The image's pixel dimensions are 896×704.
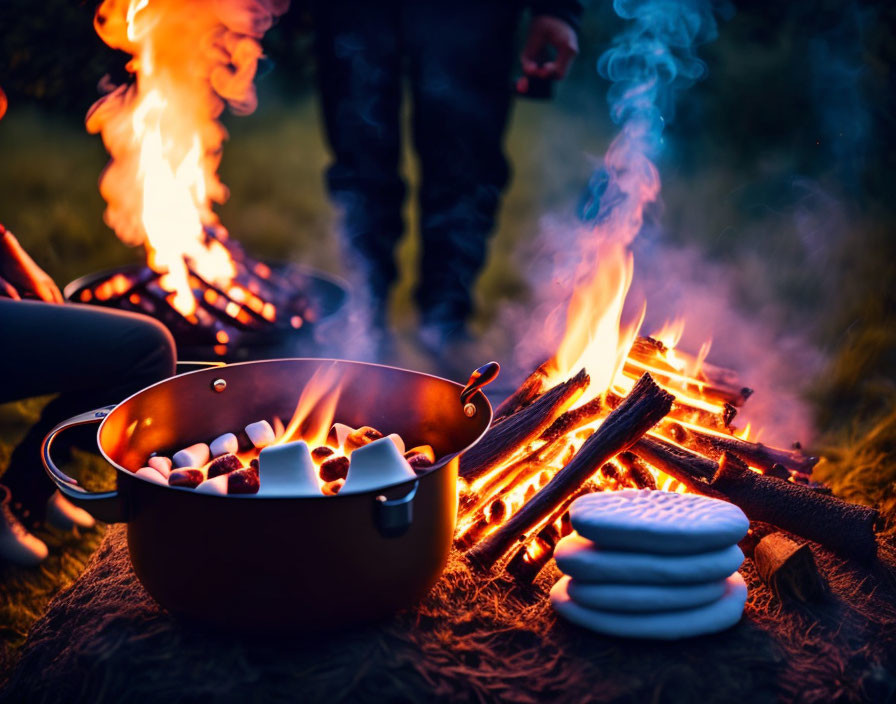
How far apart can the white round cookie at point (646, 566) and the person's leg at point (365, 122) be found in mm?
2480

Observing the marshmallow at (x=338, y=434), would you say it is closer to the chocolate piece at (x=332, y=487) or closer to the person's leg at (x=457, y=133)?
the chocolate piece at (x=332, y=487)

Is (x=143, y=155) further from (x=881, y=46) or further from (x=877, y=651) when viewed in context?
(x=881, y=46)

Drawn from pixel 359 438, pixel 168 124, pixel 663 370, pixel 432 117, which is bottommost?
pixel 359 438

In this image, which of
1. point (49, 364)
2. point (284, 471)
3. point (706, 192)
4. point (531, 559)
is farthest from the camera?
point (706, 192)

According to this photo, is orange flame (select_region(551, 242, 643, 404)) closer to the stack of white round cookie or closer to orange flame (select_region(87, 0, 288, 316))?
the stack of white round cookie

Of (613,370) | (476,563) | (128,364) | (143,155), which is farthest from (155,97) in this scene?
(476,563)

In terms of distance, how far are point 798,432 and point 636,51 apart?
1.98m

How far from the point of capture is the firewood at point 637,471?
2.21m

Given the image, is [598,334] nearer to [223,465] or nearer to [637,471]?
[637,471]

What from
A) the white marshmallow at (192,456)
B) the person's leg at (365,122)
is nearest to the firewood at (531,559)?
the white marshmallow at (192,456)

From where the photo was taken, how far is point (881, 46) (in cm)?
415

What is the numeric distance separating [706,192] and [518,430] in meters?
4.42

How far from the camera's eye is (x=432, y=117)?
358 cm

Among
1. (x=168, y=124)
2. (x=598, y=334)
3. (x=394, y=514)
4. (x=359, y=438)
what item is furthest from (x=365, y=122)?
(x=394, y=514)
